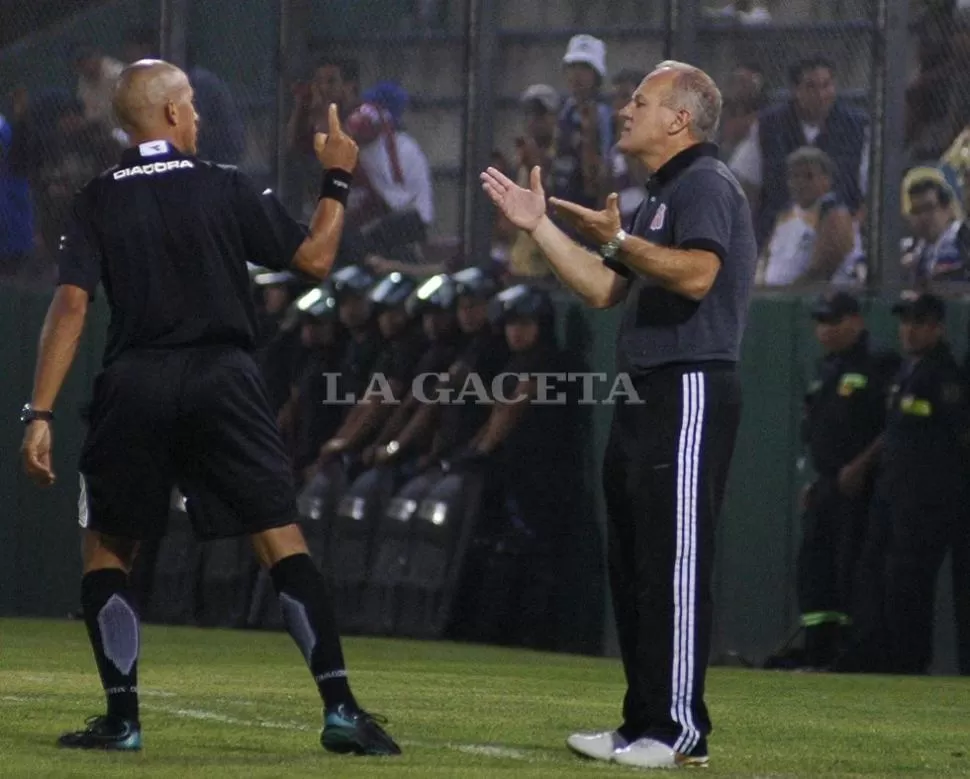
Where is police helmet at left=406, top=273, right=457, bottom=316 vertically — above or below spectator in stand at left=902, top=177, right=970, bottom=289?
below

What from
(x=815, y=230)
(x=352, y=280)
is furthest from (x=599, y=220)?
(x=352, y=280)

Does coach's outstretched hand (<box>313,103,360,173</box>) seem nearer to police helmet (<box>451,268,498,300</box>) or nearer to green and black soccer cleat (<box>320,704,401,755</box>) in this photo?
green and black soccer cleat (<box>320,704,401,755</box>)

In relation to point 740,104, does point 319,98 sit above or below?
above

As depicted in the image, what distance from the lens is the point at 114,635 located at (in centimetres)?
660

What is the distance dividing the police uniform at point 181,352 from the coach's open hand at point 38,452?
4.4 inches

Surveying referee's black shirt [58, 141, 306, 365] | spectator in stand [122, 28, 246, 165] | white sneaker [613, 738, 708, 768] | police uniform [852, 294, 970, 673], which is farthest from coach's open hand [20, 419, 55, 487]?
spectator in stand [122, 28, 246, 165]

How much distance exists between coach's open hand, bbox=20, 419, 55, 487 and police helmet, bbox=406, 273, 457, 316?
8078 mm

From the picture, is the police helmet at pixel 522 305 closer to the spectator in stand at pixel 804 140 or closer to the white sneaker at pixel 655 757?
the spectator in stand at pixel 804 140

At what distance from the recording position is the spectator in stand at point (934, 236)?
12.6 meters

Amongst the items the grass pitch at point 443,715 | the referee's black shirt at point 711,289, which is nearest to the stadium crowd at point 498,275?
the grass pitch at point 443,715

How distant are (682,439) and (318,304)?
9.18 m

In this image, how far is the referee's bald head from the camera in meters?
6.54

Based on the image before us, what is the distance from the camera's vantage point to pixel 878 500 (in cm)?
1241

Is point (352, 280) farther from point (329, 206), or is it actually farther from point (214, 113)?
point (329, 206)
